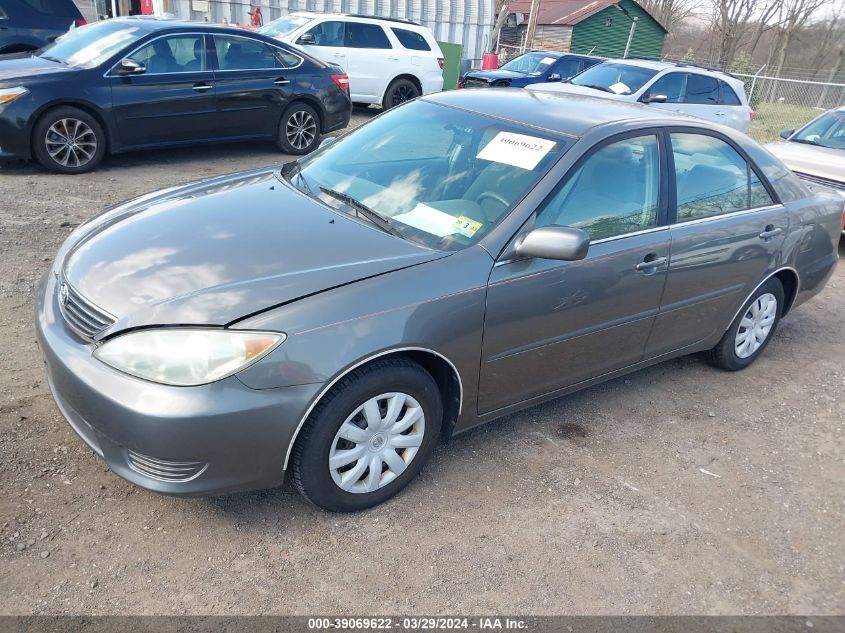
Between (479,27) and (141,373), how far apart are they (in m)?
21.6

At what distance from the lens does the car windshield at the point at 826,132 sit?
8234 mm

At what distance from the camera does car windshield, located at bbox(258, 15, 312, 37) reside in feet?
37.1

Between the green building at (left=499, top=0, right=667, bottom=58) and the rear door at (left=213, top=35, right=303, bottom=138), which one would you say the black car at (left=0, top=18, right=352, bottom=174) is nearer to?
the rear door at (left=213, top=35, right=303, bottom=138)

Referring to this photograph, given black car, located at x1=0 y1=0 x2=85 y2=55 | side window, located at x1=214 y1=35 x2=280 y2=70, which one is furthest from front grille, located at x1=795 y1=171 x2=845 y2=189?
black car, located at x1=0 y1=0 x2=85 y2=55

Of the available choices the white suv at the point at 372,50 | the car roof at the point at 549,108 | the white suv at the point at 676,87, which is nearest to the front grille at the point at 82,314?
the car roof at the point at 549,108

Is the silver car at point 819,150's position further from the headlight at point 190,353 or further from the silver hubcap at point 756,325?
the headlight at point 190,353

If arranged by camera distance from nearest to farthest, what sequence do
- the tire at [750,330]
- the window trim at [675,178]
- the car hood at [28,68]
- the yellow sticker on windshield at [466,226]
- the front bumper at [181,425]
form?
the front bumper at [181,425]
the yellow sticker on windshield at [466,226]
the window trim at [675,178]
the tire at [750,330]
the car hood at [28,68]

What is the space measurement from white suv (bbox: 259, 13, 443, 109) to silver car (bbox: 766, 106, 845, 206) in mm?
6234

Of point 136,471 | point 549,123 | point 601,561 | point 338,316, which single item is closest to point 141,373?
point 136,471

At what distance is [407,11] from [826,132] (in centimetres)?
1482

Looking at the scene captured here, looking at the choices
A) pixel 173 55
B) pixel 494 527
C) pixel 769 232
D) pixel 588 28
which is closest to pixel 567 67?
pixel 173 55

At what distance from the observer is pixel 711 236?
3803 millimetres

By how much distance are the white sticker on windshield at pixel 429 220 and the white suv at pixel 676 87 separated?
8.70m

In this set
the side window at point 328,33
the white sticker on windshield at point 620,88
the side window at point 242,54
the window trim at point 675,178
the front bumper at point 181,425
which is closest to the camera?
the front bumper at point 181,425
